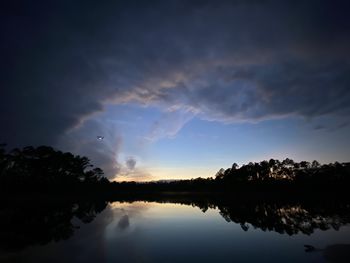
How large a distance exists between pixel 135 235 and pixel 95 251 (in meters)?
8.31

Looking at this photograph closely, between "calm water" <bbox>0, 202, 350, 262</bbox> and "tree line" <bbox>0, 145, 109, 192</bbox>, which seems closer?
"calm water" <bbox>0, 202, 350, 262</bbox>

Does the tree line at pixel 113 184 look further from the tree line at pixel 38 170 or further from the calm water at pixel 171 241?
the calm water at pixel 171 241

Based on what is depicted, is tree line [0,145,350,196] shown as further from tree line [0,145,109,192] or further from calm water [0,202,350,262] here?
calm water [0,202,350,262]

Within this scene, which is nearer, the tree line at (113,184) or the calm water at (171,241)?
the calm water at (171,241)

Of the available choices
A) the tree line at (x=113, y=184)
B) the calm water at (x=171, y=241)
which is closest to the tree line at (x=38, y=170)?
the tree line at (x=113, y=184)

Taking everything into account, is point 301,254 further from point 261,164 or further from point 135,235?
point 261,164

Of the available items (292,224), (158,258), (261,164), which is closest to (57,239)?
(158,258)

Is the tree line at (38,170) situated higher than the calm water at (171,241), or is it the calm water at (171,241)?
the tree line at (38,170)

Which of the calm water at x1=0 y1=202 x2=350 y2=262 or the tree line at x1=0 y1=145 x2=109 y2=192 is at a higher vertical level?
the tree line at x1=0 y1=145 x2=109 y2=192

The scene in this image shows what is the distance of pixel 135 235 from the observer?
30.7 metres

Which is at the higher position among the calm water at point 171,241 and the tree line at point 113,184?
the tree line at point 113,184

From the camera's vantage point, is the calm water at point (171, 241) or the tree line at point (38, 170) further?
the tree line at point (38, 170)

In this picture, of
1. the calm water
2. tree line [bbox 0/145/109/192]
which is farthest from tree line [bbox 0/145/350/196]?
the calm water

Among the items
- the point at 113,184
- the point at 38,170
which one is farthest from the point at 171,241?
the point at 113,184
